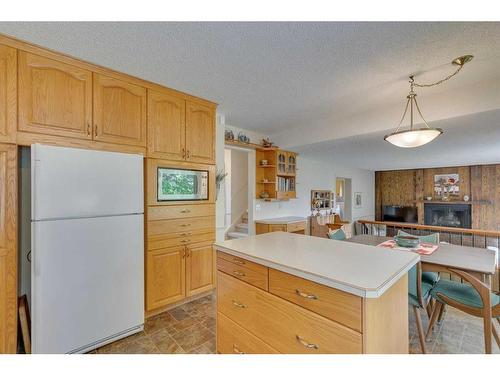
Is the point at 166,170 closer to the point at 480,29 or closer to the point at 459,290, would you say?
the point at 480,29

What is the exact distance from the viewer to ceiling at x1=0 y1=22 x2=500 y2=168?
154cm

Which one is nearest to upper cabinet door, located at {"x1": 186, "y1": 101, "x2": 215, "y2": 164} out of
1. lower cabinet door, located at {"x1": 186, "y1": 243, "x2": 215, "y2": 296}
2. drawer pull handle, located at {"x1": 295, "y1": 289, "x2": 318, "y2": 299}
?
lower cabinet door, located at {"x1": 186, "y1": 243, "x2": 215, "y2": 296}

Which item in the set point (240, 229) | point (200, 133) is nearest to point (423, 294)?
point (200, 133)

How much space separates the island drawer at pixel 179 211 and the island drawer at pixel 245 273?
1052 mm

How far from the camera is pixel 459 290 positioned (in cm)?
191

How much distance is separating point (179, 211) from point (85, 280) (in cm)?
103

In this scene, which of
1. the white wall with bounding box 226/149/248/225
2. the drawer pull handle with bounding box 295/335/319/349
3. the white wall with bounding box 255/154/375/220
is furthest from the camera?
the white wall with bounding box 226/149/248/225

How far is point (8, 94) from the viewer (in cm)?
161

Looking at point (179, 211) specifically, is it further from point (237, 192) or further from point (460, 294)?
point (237, 192)

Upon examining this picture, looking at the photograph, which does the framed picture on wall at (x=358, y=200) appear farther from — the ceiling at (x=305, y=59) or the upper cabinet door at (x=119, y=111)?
the upper cabinet door at (x=119, y=111)

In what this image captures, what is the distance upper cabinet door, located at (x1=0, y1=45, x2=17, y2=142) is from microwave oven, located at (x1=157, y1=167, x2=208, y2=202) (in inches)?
43.8

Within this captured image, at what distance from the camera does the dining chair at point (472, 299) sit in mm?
1576

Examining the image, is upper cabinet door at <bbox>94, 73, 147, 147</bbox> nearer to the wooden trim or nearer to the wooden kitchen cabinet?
the wooden trim

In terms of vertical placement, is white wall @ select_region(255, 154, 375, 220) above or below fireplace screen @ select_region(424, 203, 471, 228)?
above
